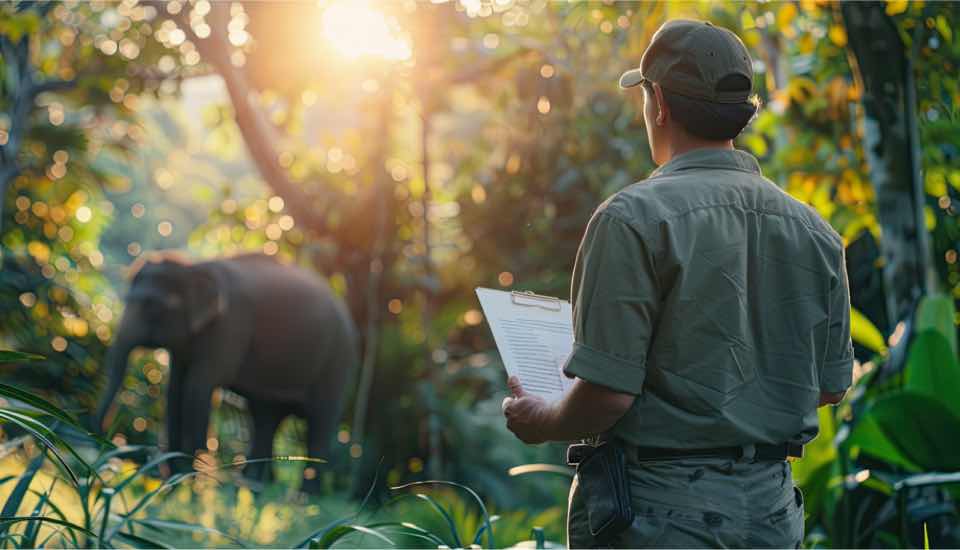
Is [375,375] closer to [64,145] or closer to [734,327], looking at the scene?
[64,145]

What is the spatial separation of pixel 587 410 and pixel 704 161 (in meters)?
0.48

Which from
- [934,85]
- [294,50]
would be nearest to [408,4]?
[294,50]

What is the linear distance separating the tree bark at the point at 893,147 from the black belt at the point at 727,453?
124 inches

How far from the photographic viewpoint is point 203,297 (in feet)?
28.7

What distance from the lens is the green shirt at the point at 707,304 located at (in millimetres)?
1858

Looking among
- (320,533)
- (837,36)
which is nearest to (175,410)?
(837,36)

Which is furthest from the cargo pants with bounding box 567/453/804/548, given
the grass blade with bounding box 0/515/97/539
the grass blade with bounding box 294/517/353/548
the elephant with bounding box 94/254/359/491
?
the elephant with bounding box 94/254/359/491

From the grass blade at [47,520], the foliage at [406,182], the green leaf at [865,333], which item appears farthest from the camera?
the foliage at [406,182]

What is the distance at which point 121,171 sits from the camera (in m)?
37.1

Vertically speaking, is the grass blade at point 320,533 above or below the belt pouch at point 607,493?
below

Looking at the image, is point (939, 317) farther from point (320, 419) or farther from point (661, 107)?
point (320, 419)

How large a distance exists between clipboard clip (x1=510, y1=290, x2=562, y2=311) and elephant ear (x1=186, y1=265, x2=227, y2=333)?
6.82 metres

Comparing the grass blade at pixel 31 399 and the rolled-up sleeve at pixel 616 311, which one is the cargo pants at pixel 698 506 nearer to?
the rolled-up sleeve at pixel 616 311

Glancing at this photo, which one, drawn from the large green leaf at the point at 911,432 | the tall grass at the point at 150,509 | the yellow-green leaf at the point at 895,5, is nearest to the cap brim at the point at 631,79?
the tall grass at the point at 150,509
